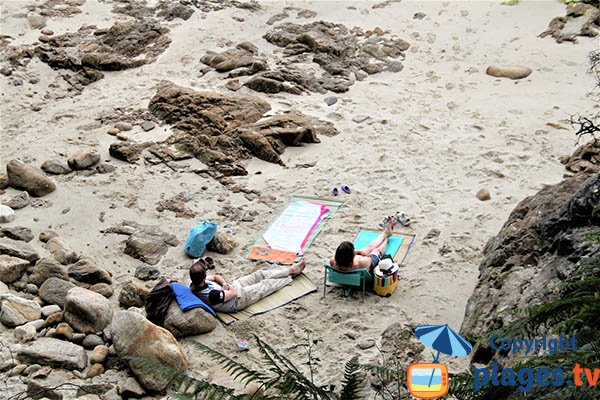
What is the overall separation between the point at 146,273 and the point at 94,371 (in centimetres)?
187

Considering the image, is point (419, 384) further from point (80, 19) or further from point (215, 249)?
point (80, 19)

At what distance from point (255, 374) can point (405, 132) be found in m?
6.88

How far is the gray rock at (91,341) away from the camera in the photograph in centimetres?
576

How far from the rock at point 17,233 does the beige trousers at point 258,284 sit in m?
2.43

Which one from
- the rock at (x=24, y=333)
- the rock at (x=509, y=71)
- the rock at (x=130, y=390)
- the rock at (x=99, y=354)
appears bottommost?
the rock at (x=509, y=71)

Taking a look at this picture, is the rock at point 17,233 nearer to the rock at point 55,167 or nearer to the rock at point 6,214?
the rock at point 6,214

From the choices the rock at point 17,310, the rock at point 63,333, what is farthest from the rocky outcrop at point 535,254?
the rock at point 17,310

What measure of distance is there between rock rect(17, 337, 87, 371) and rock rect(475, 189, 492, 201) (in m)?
5.14

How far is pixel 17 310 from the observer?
19.4ft

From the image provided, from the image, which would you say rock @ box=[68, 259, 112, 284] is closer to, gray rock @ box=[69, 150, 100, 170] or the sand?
the sand

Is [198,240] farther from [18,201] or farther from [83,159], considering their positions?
[83,159]

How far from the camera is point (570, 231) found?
5.69 m

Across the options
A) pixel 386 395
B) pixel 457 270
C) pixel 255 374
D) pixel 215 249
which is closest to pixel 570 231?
pixel 457 270

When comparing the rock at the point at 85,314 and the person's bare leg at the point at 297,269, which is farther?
the person's bare leg at the point at 297,269
